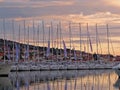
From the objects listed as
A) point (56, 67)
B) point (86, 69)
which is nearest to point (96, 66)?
point (86, 69)

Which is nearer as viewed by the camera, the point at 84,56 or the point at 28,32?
the point at 28,32

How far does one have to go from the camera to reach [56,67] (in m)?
122

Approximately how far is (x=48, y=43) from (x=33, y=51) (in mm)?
20741

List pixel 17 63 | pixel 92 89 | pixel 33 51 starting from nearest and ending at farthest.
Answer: pixel 92 89
pixel 17 63
pixel 33 51

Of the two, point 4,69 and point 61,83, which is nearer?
point 61,83

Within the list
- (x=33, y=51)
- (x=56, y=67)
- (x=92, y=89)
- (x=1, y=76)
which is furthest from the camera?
(x=33, y=51)

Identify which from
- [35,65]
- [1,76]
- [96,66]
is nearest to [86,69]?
[96,66]

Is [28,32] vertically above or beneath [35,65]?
above

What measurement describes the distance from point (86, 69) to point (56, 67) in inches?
315

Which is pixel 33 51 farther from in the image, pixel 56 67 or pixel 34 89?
pixel 34 89

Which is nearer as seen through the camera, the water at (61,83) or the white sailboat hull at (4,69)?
the water at (61,83)

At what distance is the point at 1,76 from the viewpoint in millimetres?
84812

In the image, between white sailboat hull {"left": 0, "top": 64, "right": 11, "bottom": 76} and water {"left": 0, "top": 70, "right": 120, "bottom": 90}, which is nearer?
water {"left": 0, "top": 70, "right": 120, "bottom": 90}

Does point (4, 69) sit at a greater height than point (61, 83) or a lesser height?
lesser
